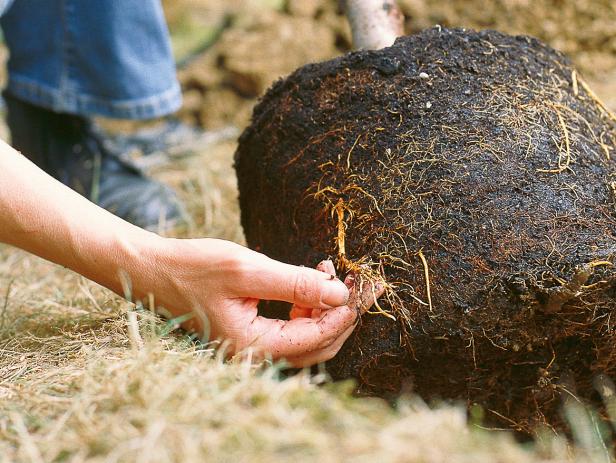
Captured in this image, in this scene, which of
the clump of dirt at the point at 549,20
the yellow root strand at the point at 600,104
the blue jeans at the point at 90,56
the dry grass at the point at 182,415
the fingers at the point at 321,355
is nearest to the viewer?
the dry grass at the point at 182,415

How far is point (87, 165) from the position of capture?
286cm

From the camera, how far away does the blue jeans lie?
258 centimetres

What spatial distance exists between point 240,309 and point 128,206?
4.57 feet

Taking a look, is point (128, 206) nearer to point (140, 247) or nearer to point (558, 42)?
point (140, 247)

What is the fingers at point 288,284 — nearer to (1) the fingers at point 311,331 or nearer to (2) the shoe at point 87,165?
(1) the fingers at point 311,331

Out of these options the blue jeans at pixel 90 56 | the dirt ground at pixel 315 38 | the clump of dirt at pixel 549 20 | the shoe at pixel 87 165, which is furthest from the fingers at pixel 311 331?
the clump of dirt at pixel 549 20

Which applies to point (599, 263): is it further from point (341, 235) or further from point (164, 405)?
point (164, 405)

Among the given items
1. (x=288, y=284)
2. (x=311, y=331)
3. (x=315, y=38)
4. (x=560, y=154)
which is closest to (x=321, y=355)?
(x=311, y=331)

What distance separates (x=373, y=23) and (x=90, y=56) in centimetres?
118

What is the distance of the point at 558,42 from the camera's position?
11.7 feet

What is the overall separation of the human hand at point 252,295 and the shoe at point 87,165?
1.28 m

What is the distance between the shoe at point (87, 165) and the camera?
109 inches

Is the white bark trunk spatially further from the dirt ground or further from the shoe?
the dirt ground

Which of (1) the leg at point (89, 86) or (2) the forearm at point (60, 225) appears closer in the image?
(2) the forearm at point (60, 225)
